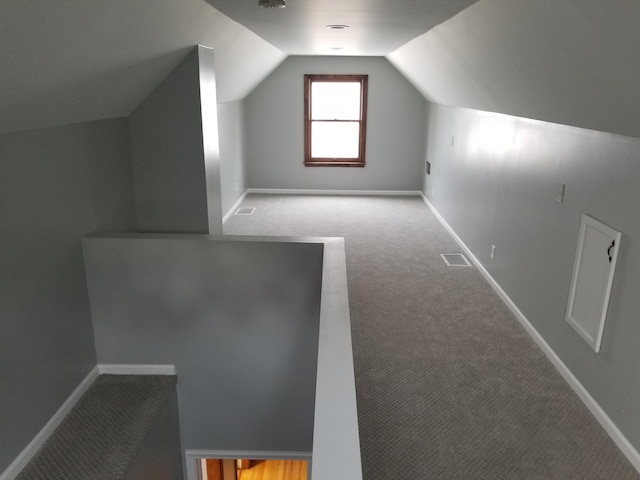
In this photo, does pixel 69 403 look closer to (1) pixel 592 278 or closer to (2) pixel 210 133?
(2) pixel 210 133

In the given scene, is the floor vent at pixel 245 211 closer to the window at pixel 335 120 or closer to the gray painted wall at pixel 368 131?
the gray painted wall at pixel 368 131

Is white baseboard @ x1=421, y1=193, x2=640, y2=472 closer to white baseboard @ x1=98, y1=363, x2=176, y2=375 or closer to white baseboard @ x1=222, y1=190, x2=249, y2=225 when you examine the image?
white baseboard @ x1=98, y1=363, x2=176, y2=375

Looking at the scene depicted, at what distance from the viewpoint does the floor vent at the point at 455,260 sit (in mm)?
4895

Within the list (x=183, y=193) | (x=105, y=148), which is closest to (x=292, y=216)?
(x=183, y=193)

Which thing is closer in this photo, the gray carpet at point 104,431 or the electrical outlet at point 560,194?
the gray carpet at point 104,431

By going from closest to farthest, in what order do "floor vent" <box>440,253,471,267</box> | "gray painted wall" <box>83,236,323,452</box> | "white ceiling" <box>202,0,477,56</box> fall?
"white ceiling" <box>202,0,477,56</box> → "gray painted wall" <box>83,236,323,452</box> → "floor vent" <box>440,253,471,267</box>

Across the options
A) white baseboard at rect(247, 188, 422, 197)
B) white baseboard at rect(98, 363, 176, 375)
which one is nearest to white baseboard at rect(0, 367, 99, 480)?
white baseboard at rect(98, 363, 176, 375)

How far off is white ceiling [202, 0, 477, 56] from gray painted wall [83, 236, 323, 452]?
1495mm

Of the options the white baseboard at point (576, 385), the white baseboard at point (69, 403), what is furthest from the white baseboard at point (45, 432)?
the white baseboard at point (576, 385)

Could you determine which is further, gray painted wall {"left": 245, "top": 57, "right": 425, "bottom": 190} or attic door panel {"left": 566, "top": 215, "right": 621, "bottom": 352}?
gray painted wall {"left": 245, "top": 57, "right": 425, "bottom": 190}

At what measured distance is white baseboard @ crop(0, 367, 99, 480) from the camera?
284cm

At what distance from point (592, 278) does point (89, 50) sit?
2.74 m

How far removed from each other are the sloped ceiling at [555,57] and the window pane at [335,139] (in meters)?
3.82

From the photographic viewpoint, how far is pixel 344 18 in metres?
3.45
